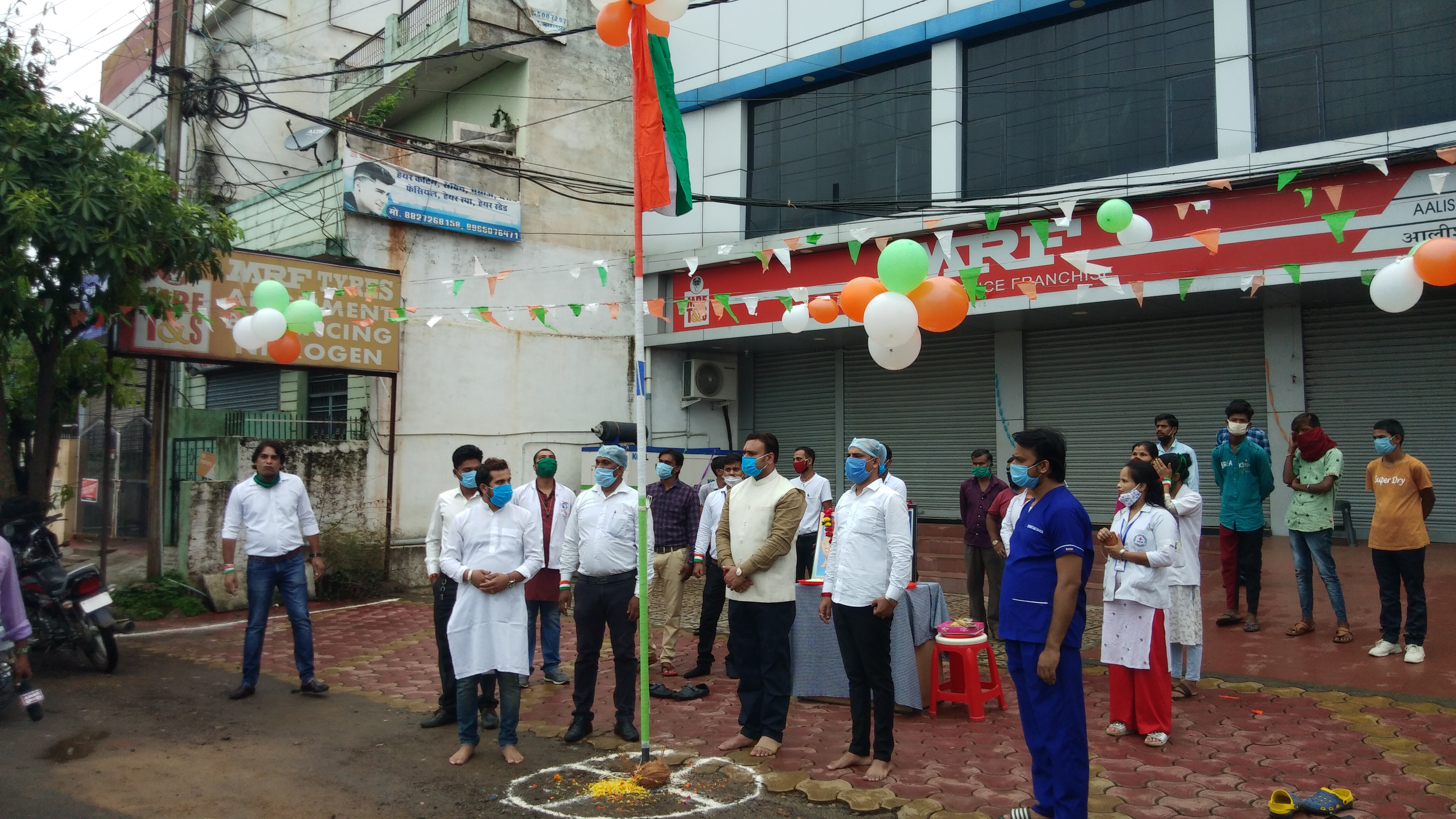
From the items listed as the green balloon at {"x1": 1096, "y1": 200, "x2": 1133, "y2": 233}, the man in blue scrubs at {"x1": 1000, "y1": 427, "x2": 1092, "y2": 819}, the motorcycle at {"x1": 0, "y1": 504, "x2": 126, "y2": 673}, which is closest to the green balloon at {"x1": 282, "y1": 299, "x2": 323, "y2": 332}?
the motorcycle at {"x1": 0, "y1": 504, "x2": 126, "y2": 673}

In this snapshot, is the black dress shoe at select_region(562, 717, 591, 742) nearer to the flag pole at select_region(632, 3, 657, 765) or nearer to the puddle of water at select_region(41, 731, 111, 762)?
the flag pole at select_region(632, 3, 657, 765)

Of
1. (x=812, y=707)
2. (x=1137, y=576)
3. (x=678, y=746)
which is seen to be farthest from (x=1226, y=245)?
(x=678, y=746)

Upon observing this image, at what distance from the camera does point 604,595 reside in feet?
20.0

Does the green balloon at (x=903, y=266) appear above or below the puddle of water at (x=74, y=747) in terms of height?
above

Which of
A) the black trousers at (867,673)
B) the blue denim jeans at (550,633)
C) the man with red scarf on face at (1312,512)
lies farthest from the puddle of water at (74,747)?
the man with red scarf on face at (1312,512)

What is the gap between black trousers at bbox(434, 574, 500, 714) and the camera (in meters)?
6.52

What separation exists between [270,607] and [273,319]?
3.56m

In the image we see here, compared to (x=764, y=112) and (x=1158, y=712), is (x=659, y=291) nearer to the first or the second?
(x=764, y=112)

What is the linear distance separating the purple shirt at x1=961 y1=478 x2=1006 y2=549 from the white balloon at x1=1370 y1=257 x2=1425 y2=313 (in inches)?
134

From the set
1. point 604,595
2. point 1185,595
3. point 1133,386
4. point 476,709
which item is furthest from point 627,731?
point 1133,386

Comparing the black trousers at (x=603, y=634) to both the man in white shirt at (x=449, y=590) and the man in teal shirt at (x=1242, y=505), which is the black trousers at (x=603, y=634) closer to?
the man in white shirt at (x=449, y=590)

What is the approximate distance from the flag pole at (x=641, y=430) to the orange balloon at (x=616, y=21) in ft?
0.27

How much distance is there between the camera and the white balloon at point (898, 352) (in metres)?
6.96

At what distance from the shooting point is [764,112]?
16.6 m
